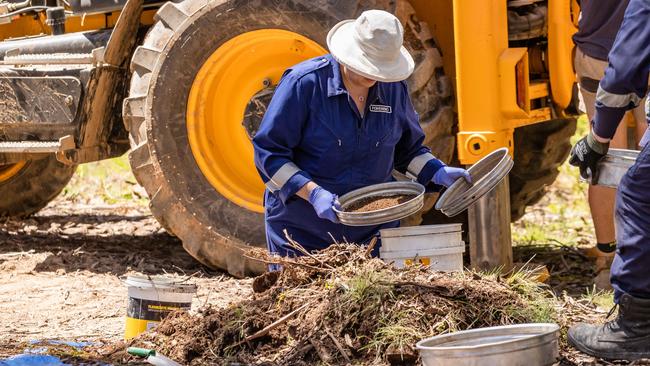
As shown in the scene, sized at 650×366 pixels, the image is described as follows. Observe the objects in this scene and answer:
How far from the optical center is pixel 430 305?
17.4 ft

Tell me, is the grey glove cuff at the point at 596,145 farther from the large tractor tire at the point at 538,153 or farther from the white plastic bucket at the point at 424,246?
the large tractor tire at the point at 538,153

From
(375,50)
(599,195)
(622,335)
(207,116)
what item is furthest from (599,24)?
(207,116)

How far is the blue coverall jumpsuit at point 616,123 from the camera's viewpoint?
17.0 feet

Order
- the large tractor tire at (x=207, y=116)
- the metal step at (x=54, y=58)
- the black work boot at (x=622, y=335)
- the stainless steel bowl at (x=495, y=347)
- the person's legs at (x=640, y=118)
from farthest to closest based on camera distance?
the metal step at (x=54, y=58) < the large tractor tire at (x=207, y=116) < the person's legs at (x=640, y=118) < the black work boot at (x=622, y=335) < the stainless steel bowl at (x=495, y=347)

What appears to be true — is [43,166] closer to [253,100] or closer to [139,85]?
[139,85]

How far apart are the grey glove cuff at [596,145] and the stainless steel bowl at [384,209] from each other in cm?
79

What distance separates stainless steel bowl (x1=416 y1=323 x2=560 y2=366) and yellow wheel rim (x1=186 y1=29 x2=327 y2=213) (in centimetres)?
284

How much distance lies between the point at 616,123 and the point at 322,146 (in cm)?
137

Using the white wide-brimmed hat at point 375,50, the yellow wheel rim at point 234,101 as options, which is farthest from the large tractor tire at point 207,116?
the white wide-brimmed hat at point 375,50

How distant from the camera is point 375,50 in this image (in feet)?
18.7

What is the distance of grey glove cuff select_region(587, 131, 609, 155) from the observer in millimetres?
5500

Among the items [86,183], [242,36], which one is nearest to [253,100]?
[242,36]

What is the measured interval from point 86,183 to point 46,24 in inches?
123

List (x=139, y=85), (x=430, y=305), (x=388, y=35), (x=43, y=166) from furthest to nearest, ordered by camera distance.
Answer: (x=43, y=166) → (x=139, y=85) → (x=388, y=35) → (x=430, y=305)
